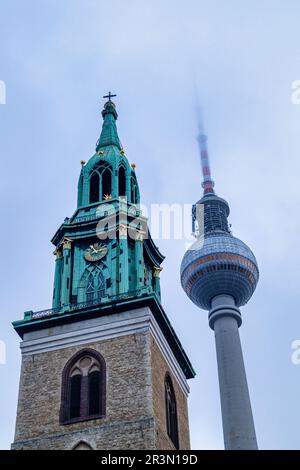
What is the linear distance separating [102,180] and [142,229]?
559 cm

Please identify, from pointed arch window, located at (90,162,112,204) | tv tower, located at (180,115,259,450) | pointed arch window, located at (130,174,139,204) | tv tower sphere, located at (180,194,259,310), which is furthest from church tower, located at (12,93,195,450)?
tv tower sphere, located at (180,194,259,310)

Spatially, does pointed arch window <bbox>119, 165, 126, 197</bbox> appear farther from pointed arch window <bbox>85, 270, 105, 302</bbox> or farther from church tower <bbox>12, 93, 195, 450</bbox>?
pointed arch window <bbox>85, 270, 105, 302</bbox>

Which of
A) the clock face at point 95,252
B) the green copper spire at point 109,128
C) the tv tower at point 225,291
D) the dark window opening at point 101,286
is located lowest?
the dark window opening at point 101,286

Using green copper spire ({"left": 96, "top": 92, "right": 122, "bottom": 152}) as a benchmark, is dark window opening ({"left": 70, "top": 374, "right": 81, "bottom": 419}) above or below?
below

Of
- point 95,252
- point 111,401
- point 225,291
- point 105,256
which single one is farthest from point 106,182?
point 225,291

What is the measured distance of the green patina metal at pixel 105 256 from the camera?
39478 millimetres

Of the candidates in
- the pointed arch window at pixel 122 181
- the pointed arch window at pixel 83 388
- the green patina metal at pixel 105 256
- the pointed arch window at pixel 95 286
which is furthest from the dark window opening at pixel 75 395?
the pointed arch window at pixel 122 181

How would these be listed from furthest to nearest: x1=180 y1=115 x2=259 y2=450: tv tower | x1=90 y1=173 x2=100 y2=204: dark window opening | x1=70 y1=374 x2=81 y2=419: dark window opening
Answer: x1=180 y1=115 x2=259 y2=450: tv tower
x1=90 y1=173 x2=100 y2=204: dark window opening
x1=70 y1=374 x2=81 y2=419: dark window opening

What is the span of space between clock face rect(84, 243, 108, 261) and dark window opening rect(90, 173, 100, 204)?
15.8 feet

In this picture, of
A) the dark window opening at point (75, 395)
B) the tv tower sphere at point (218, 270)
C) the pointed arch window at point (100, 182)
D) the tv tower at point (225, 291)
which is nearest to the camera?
the dark window opening at point (75, 395)

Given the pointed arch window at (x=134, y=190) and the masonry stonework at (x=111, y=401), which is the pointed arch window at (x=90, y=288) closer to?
the masonry stonework at (x=111, y=401)

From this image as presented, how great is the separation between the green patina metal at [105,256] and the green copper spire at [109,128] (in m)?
1.91

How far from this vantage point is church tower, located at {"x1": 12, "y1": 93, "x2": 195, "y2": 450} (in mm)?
34875

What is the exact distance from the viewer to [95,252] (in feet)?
143
